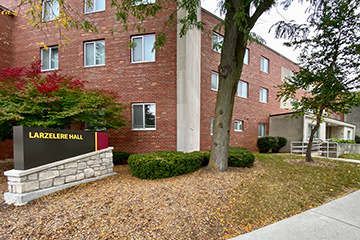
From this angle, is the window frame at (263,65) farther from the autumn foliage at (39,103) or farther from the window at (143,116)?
the autumn foliage at (39,103)

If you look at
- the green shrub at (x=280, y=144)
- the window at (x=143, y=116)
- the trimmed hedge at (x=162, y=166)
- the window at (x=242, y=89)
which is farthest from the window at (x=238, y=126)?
the trimmed hedge at (x=162, y=166)

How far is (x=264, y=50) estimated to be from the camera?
16188 mm

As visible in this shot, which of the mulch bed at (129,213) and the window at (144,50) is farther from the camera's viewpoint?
the window at (144,50)

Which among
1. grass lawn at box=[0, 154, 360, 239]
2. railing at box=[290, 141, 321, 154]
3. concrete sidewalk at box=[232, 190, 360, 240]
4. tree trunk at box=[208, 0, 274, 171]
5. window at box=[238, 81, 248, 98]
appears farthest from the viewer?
window at box=[238, 81, 248, 98]

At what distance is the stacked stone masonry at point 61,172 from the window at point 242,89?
37.3 feet

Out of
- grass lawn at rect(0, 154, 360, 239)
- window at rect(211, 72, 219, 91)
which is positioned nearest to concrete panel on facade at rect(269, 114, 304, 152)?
window at rect(211, 72, 219, 91)

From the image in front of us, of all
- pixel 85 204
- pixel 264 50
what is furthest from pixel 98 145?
pixel 264 50

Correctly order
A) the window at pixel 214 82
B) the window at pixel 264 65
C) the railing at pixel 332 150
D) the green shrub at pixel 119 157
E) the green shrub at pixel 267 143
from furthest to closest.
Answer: the window at pixel 264 65
the green shrub at pixel 267 143
the window at pixel 214 82
the railing at pixel 332 150
the green shrub at pixel 119 157

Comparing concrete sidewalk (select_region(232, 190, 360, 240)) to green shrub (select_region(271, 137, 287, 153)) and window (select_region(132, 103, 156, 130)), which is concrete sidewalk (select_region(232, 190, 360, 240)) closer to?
window (select_region(132, 103, 156, 130))

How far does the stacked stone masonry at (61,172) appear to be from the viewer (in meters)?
3.79

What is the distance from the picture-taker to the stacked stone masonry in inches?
149

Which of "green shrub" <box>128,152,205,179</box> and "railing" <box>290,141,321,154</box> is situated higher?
"green shrub" <box>128,152,205,179</box>

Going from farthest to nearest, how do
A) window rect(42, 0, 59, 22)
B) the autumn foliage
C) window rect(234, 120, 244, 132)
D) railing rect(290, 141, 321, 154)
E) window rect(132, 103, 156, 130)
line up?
window rect(234, 120, 244, 132)
railing rect(290, 141, 321, 154)
window rect(132, 103, 156, 130)
the autumn foliage
window rect(42, 0, 59, 22)

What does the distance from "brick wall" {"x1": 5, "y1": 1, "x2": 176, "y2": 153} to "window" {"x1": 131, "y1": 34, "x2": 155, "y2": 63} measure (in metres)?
0.24
